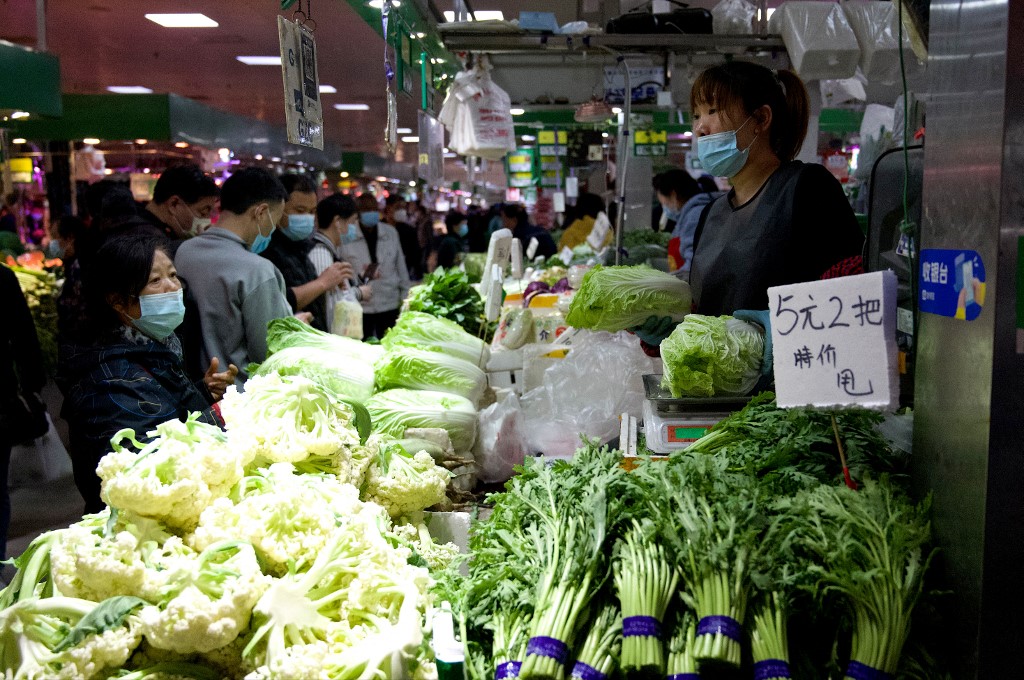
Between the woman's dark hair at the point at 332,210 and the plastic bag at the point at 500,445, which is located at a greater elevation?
the woman's dark hair at the point at 332,210

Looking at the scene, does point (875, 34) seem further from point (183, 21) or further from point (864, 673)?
point (183, 21)

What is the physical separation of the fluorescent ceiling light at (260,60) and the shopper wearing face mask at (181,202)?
10.3 metres

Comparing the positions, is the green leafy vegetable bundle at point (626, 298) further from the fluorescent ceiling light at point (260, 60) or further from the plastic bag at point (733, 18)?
the fluorescent ceiling light at point (260, 60)

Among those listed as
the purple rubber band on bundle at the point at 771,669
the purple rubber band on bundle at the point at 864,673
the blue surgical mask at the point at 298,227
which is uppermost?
the blue surgical mask at the point at 298,227

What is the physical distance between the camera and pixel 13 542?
596cm

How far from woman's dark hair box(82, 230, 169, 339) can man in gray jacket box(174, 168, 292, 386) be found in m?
1.13

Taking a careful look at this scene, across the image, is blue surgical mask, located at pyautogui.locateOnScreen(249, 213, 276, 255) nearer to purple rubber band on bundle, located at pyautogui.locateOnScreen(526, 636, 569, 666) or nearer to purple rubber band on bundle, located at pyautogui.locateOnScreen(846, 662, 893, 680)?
purple rubber band on bundle, located at pyautogui.locateOnScreen(526, 636, 569, 666)

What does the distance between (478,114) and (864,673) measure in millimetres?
4756

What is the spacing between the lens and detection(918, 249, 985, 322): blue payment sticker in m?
1.43

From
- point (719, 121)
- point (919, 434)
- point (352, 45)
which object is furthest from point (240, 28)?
point (919, 434)

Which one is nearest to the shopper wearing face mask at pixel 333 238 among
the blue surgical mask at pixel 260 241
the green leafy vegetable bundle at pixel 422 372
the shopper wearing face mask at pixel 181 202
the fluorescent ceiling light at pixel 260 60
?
the shopper wearing face mask at pixel 181 202

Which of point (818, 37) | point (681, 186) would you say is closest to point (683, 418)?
point (818, 37)

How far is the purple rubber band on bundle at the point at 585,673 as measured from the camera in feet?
4.66

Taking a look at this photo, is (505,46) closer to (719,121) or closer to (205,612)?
(719,121)
